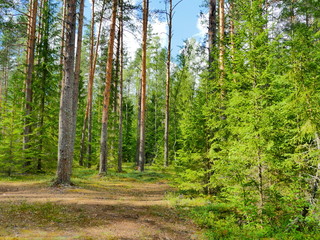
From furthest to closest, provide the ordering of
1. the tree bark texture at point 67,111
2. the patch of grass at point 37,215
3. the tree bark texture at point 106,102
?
the tree bark texture at point 106,102, the tree bark texture at point 67,111, the patch of grass at point 37,215

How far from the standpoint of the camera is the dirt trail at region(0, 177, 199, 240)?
4617 mm

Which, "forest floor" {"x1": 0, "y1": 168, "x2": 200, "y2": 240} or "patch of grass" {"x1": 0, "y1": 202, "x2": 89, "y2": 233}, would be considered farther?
"patch of grass" {"x1": 0, "y1": 202, "x2": 89, "y2": 233}

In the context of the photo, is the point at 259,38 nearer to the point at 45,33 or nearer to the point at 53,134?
the point at 45,33

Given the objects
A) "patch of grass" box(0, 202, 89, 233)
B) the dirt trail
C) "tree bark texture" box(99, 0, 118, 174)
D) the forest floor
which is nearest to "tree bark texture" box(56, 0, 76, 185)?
the forest floor

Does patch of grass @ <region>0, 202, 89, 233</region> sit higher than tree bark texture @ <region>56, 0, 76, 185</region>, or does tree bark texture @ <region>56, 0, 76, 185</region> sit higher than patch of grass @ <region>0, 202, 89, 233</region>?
tree bark texture @ <region>56, 0, 76, 185</region>

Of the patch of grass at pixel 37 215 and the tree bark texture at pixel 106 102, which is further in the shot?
the tree bark texture at pixel 106 102

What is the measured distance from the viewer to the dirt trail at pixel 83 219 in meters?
4.62

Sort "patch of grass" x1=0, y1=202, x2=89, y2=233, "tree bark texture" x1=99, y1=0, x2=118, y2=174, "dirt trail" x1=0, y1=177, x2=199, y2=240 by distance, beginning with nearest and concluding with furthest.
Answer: "dirt trail" x1=0, y1=177, x2=199, y2=240
"patch of grass" x1=0, y1=202, x2=89, y2=233
"tree bark texture" x1=99, y1=0, x2=118, y2=174

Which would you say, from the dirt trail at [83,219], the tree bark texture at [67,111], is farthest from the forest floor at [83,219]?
the tree bark texture at [67,111]

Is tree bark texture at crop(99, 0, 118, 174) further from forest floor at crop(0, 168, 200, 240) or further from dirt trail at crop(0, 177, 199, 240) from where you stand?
dirt trail at crop(0, 177, 199, 240)

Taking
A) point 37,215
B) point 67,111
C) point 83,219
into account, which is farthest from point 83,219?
point 67,111

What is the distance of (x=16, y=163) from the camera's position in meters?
13.8

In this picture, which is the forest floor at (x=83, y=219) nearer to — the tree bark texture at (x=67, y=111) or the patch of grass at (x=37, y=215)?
the patch of grass at (x=37, y=215)

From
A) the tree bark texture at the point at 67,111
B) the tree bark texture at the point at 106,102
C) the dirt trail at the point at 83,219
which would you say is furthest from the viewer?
the tree bark texture at the point at 106,102
